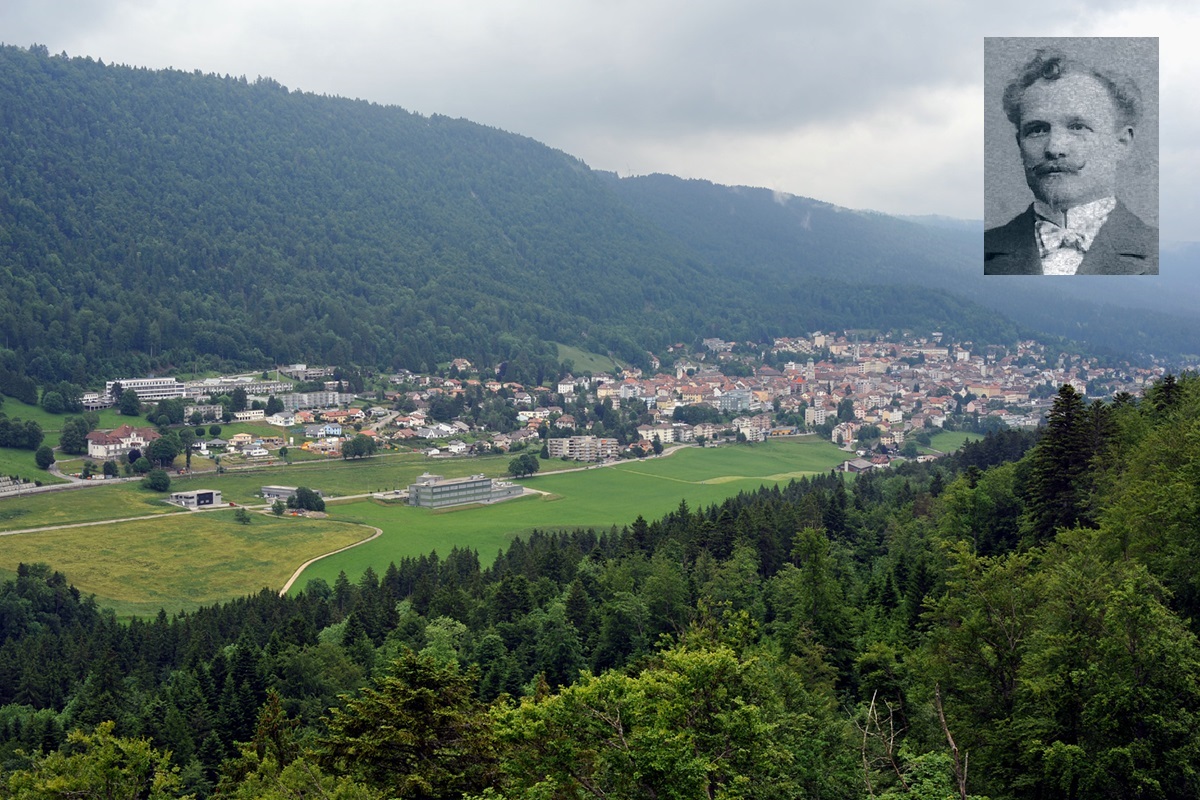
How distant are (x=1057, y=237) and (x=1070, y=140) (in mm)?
861

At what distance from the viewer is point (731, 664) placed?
1353cm

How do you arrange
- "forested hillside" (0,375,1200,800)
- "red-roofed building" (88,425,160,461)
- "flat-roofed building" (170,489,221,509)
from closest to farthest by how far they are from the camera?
"forested hillside" (0,375,1200,800) < "flat-roofed building" (170,489,221,509) < "red-roofed building" (88,425,160,461)

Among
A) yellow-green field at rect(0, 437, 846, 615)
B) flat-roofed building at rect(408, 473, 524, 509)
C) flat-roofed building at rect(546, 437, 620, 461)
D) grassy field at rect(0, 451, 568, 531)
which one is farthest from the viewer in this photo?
flat-roofed building at rect(546, 437, 620, 461)

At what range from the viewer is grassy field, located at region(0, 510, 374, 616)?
4981 cm

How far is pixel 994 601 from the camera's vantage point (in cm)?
1694

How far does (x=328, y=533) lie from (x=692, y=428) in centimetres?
5484

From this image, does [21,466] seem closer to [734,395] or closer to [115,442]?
[115,442]

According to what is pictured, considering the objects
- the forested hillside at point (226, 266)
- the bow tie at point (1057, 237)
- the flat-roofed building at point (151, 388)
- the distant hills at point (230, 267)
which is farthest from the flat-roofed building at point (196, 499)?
the bow tie at point (1057, 237)

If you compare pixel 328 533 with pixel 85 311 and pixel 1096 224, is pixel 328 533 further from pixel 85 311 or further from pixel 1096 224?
pixel 85 311

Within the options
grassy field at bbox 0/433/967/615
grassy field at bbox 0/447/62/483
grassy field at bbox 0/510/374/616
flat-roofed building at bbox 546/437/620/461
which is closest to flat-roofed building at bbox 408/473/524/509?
grassy field at bbox 0/433/967/615

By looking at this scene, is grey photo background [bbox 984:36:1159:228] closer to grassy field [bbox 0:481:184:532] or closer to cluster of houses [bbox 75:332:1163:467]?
grassy field [bbox 0:481:184:532]

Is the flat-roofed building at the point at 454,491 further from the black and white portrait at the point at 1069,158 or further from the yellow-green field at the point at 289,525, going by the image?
the black and white portrait at the point at 1069,158

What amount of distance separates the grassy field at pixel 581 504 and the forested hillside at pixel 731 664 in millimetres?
12351

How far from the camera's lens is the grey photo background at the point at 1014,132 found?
32.0ft
